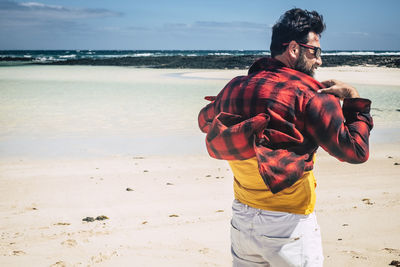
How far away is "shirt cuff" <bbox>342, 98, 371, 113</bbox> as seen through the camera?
5.43 feet

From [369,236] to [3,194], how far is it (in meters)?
4.61

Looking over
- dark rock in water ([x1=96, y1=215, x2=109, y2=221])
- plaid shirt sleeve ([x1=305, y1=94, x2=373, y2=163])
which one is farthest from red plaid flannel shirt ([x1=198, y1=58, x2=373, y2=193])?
dark rock in water ([x1=96, y1=215, x2=109, y2=221])

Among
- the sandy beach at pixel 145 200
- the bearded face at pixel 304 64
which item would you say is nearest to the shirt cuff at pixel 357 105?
the bearded face at pixel 304 64

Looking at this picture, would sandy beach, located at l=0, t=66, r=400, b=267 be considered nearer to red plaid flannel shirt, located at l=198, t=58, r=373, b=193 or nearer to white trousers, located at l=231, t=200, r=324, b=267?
white trousers, located at l=231, t=200, r=324, b=267

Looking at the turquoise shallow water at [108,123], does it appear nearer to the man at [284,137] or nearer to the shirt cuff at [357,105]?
the man at [284,137]

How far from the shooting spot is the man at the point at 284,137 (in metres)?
1.55

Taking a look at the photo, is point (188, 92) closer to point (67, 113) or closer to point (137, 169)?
point (67, 113)

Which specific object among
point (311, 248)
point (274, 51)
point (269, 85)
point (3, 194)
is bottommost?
point (3, 194)

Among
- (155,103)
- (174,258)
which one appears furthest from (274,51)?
(155,103)

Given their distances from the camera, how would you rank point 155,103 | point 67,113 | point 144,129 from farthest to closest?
point 155,103, point 67,113, point 144,129

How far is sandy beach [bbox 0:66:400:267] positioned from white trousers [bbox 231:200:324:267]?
6.34ft

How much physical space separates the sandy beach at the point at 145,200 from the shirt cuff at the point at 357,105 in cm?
230

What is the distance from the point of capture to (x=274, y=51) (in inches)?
68.0

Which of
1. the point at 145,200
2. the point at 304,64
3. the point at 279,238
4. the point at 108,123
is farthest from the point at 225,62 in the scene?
the point at 279,238
